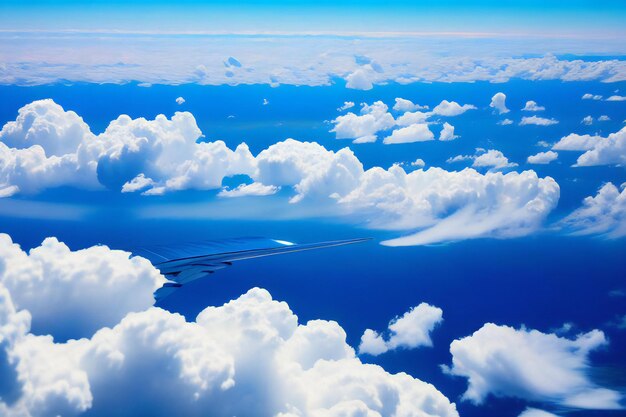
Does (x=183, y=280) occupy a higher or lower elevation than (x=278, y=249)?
lower

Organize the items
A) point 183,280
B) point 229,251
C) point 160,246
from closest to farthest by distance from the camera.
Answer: point 183,280
point 229,251
point 160,246

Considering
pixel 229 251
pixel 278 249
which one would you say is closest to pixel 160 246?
pixel 229 251

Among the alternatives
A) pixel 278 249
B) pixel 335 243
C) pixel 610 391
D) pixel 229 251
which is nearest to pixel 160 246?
pixel 229 251

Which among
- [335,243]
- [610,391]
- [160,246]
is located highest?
[335,243]

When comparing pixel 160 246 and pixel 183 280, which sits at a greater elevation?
pixel 160 246

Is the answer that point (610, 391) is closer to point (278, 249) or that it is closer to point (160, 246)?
point (278, 249)

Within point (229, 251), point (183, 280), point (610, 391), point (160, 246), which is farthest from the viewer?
point (610, 391)

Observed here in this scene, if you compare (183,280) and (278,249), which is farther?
(278,249)
